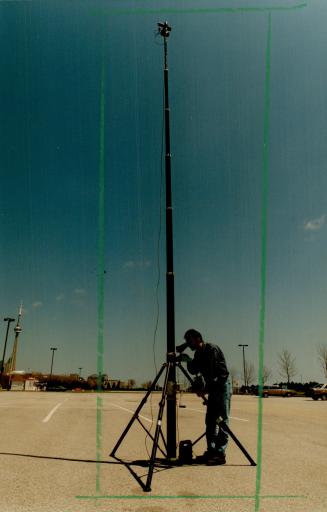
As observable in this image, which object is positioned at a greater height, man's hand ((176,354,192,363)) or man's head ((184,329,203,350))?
man's head ((184,329,203,350))

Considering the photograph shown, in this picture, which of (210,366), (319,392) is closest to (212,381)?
(210,366)

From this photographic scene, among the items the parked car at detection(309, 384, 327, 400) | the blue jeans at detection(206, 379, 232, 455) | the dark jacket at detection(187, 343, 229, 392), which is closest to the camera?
the blue jeans at detection(206, 379, 232, 455)

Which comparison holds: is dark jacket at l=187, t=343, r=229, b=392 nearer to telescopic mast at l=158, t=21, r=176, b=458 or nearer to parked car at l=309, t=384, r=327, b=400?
telescopic mast at l=158, t=21, r=176, b=458

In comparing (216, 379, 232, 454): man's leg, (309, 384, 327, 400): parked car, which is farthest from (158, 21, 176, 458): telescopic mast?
(309, 384, 327, 400): parked car

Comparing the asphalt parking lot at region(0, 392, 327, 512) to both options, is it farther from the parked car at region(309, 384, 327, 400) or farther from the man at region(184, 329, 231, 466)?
the parked car at region(309, 384, 327, 400)

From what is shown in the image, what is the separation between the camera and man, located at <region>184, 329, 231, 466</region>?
527 cm

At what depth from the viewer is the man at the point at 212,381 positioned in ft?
17.3

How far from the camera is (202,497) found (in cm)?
369


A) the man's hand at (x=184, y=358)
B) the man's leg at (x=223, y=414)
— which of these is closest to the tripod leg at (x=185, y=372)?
the man's hand at (x=184, y=358)

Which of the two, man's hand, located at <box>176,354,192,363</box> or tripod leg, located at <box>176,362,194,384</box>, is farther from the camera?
man's hand, located at <box>176,354,192,363</box>

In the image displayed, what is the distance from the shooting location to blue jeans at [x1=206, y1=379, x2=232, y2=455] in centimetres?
526

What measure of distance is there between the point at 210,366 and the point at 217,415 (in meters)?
0.64

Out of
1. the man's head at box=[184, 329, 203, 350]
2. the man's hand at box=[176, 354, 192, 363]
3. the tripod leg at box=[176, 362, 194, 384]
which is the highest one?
the man's head at box=[184, 329, 203, 350]

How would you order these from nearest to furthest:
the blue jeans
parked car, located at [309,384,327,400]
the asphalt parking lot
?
1. the asphalt parking lot
2. the blue jeans
3. parked car, located at [309,384,327,400]
